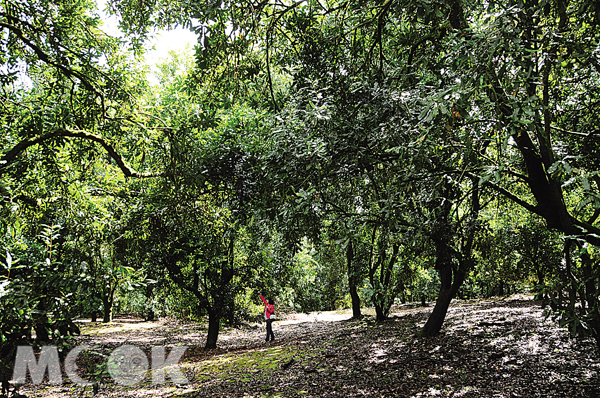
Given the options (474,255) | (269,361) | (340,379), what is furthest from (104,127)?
(474,255)

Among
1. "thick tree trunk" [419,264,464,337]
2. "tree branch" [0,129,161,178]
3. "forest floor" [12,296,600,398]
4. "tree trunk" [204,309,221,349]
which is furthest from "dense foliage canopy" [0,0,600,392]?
"tree trunk" [204,309,221,349]

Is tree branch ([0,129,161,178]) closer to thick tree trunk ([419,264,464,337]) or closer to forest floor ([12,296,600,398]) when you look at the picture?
forest floor ([12,296,600,398])

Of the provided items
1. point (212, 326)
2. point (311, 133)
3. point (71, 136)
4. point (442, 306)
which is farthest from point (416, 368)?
point (212, 326)

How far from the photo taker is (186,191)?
428 centimetres

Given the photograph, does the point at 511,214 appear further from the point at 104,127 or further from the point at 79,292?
the point at 79,292

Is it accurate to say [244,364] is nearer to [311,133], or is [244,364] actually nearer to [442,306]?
[442,306]

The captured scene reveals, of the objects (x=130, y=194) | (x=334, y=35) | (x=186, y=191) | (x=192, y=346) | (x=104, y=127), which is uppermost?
(x=334, y=35)

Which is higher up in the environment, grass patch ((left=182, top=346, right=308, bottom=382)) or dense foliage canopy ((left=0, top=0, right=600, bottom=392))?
dense foliage canopy ((left=0, top=0, right=600, bottom=392))

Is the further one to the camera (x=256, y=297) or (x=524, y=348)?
(x=256, y=297)

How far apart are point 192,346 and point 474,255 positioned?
366 inches

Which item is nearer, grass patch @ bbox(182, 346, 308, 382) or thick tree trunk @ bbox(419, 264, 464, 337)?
grass patch @ bbox(182, 346, 308, 382)

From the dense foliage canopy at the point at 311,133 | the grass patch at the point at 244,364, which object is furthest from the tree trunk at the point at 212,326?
the dense foliage canopy at the point at 311,133

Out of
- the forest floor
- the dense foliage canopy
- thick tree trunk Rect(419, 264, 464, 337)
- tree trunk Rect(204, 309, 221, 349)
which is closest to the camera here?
the dense foliage canopy

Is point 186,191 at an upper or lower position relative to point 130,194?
lower
